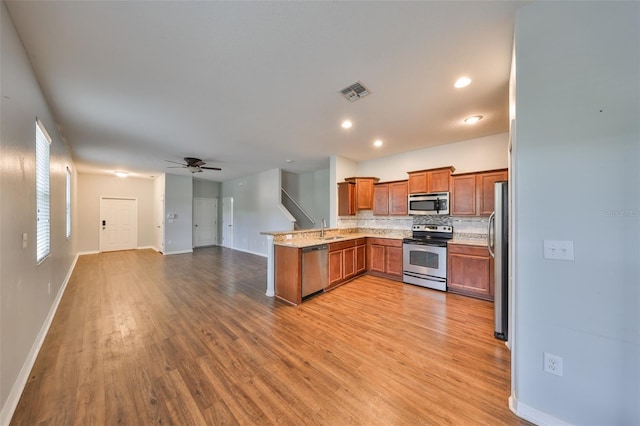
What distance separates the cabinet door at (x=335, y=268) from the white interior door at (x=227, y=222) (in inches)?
233

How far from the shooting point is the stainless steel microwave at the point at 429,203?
4164 mm

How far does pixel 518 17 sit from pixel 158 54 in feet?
9.17

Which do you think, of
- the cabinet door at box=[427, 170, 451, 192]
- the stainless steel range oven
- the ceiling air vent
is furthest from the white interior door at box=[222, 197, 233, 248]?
the ceiling air vent

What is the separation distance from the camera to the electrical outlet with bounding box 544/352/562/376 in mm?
1438

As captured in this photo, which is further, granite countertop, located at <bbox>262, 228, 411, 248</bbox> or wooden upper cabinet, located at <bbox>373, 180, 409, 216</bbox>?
wooden upper cabinet, located at <bbox>373, 180, 409, 216</bbox>

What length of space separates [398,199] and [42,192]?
18.0 feet

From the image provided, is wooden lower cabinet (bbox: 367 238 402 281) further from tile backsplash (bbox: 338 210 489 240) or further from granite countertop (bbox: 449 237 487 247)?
granite countertop (bbox: 449 237 487 247)

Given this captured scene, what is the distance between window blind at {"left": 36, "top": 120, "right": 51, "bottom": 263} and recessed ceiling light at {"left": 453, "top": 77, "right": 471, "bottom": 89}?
4404 millimetres

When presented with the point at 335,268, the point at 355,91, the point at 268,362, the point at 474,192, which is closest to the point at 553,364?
the point at 268,362

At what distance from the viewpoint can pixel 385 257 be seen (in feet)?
15.3

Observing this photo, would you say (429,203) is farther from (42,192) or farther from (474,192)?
(42,192)

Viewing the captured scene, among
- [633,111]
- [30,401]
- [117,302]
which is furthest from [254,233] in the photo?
[633,111]

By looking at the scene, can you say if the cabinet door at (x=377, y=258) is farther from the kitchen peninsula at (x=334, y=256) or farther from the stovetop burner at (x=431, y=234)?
the stovetop burner at (x=431, y=234)

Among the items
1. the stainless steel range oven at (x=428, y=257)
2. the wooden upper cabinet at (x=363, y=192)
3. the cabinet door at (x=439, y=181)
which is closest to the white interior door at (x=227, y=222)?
the wooden upper cabinet at (x=363, y=192)
